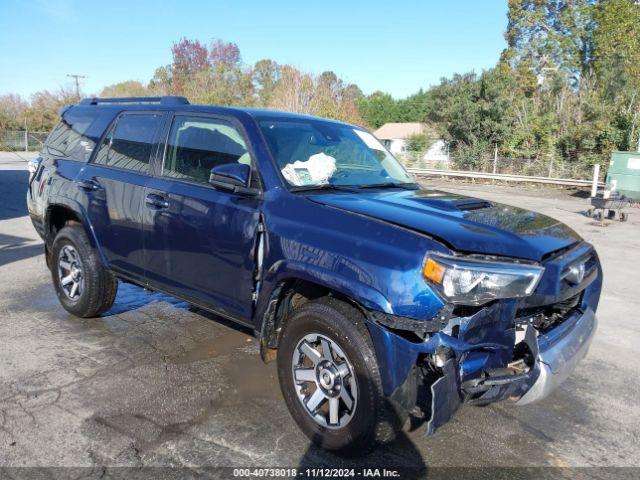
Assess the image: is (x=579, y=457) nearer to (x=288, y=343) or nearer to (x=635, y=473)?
(x=635, y=473)

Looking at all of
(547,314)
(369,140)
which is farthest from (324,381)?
(369,140)

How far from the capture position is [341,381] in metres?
2.84

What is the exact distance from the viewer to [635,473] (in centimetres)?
291

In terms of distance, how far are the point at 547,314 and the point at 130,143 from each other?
11.3ft

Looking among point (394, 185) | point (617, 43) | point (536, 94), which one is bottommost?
point (394, 185)

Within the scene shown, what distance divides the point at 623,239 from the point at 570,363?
9.05m

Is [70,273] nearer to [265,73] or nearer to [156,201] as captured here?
[156,201]

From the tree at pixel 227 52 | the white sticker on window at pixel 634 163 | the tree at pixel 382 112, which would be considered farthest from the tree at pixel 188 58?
the white sticker on window at pixel 634 163

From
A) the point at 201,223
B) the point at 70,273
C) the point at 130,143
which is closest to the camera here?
the point at 201,223

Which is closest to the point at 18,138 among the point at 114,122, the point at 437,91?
the point at 437,91

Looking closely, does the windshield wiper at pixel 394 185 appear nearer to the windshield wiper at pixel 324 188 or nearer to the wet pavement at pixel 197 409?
the windshield wiper at pixel 324 188

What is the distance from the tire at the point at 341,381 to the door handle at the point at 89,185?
2394 millimetres

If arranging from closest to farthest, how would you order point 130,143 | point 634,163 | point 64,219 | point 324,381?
point 324,381 → point 130,143 → point 64,219 → point 634,163

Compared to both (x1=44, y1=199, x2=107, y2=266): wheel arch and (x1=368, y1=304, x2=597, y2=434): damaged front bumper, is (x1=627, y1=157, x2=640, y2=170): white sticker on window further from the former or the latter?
(x1=44, y1=199, x2=107, y2=266): wheel arch
